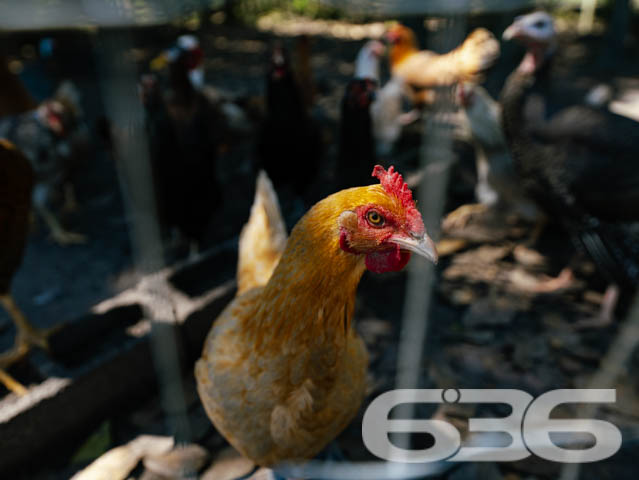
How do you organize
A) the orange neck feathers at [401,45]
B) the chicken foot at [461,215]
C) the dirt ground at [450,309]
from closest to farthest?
1. the dirt ground at [450,309]
2. the chicken foot at [461,215]
3. the orange neck feathers at [401,45]

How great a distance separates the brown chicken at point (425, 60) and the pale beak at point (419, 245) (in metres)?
1.84

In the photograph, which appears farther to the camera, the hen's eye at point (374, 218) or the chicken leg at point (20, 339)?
the chicken leg at point (20, 339)

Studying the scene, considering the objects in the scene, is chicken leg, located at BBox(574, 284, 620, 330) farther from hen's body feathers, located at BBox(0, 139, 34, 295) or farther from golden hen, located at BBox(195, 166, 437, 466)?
hen's body feathers, located at BBox(0, 139, 34, 295)

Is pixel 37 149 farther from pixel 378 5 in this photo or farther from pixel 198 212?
pixel 378 5

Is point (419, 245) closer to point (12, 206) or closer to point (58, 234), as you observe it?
point (12, 206)

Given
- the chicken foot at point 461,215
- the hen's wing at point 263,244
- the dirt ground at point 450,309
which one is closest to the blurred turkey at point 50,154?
the dirt ground at point 450,309

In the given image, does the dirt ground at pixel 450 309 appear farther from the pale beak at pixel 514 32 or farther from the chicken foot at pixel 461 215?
the pale beak at pixel 514 32

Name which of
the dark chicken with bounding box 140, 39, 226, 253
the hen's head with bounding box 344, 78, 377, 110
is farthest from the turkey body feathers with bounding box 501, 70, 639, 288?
the dark chicken with bounding box 140, 39, 226, 253

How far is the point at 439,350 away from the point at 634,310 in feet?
3.09

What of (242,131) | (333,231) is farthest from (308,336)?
(242,131)

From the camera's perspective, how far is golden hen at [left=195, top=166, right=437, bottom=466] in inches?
40.1

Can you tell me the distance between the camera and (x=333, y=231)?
1.04 m

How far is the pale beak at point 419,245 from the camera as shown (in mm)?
994

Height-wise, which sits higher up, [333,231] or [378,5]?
[378,5]
